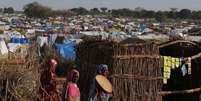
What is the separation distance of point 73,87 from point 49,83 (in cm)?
179

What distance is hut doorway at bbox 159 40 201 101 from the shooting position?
12.5 m

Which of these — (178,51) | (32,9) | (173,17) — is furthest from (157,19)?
(178,51)

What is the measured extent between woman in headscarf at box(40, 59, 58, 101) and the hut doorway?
308 centimetres

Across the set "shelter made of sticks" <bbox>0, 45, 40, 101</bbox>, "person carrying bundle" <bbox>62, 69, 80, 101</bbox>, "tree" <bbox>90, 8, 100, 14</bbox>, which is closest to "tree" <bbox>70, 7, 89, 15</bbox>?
"tree" <bbox>90, 8, 100, 14</bbox>

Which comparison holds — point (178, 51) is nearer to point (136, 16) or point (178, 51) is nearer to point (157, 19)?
point (157, 19)

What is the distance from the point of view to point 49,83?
10.1 m

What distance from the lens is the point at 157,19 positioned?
98750 mm

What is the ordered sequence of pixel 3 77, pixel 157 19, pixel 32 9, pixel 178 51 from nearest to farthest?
pixel 3 77 → pixel 178 51 → pixel 32 9 → pixel 157 19

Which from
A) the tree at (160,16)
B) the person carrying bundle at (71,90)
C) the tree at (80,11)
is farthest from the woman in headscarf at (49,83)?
the tree at (80,11)

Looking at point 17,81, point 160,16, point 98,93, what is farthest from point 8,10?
point 98,93

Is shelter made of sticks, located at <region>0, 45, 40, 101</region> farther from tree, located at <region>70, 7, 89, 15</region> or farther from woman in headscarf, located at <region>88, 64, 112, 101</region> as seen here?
tree, located at <region>70, 7, 89, 15</region>

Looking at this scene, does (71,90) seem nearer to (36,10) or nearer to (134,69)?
(134,69)

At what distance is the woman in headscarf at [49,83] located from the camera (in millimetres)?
10016

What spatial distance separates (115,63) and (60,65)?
29.3ft
